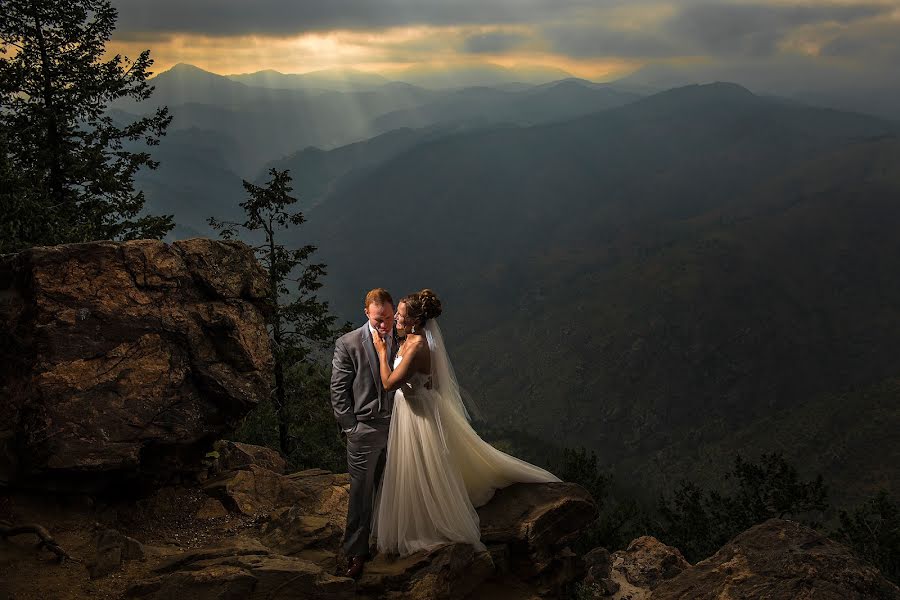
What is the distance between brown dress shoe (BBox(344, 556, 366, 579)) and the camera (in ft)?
24.8

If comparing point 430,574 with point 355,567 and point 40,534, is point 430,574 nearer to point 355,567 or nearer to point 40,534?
point 355,567

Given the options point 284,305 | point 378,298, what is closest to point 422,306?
point 378,298

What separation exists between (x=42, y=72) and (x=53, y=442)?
18.3m

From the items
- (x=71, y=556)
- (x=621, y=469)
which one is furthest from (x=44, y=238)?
(x=621, y=469)

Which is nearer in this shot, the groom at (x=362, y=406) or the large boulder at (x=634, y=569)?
the groom at (x=362, y=406)

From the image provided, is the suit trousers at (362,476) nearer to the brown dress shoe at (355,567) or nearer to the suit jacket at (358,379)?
the brown dress shoe at (355,567)

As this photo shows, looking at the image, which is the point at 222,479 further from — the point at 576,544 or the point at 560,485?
the point at 576,544

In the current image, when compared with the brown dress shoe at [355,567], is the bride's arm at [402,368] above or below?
above

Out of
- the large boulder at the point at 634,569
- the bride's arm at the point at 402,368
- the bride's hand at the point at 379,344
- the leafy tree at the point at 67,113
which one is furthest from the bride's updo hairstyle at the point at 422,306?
the leafy tree at the point at 67,113

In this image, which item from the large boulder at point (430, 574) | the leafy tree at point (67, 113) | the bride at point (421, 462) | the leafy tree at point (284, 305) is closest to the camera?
the large boulder at point (430, 574)

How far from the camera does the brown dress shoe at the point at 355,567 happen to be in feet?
24.8

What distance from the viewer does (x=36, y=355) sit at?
28.0 ft

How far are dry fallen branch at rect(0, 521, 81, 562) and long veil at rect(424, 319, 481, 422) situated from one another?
5099 millimetres

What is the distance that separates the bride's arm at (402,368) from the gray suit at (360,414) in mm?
Result: 153
